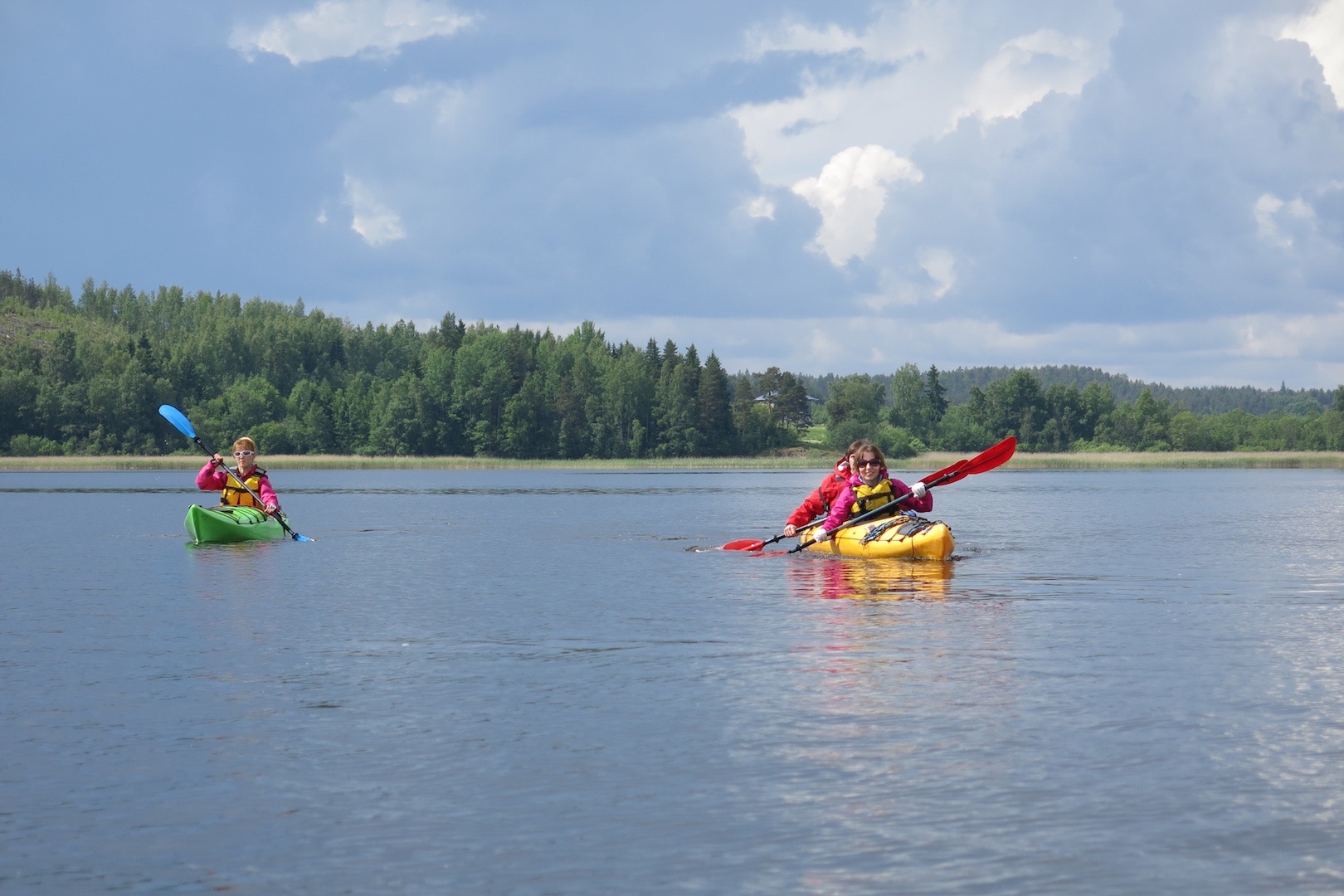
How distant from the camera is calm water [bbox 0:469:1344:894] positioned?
7414 millimetres

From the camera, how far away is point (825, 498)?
2714 centimetres

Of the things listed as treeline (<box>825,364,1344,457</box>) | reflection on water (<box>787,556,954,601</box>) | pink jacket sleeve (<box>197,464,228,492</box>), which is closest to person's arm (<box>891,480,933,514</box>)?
reflection on water (<box>787,556,954,601</box>)

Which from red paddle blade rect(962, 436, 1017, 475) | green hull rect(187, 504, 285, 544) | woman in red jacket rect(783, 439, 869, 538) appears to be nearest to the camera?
woman in red jacket rect(783, 439, 869, 538)

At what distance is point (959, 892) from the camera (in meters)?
6.89

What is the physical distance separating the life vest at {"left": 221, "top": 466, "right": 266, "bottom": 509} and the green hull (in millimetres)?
249

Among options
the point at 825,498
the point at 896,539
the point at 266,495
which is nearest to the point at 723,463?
the point at 266,495

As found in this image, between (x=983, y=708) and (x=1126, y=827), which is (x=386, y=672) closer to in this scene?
(x=983, y=708)

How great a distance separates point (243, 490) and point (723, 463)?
323ft

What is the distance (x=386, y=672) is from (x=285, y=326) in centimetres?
16957

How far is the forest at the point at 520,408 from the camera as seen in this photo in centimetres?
13712

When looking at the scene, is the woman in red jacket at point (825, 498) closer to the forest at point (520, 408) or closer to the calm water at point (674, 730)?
the calm water at point (674, 730)

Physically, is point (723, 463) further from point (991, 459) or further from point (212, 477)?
point (991, 459)

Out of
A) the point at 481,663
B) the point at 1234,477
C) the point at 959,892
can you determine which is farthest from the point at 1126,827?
the point at 1234,477

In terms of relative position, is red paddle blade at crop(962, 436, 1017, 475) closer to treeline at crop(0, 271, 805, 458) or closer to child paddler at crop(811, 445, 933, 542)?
child paddler at crop(811, 445, 933, 542)
